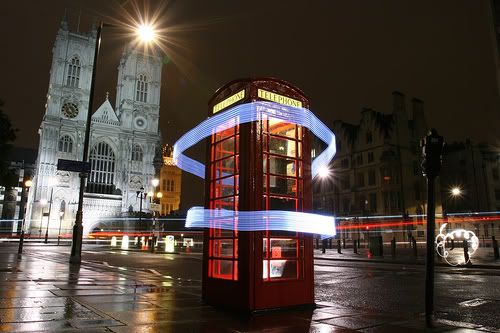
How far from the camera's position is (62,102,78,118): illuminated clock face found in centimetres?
8544

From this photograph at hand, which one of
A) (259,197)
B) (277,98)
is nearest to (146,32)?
(277,98)

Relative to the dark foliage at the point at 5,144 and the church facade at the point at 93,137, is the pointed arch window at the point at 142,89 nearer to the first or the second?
the church facade at the point at 93,137

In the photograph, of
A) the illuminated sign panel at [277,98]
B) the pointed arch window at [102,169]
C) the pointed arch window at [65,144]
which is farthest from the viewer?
the pointed arch window at [102,169]

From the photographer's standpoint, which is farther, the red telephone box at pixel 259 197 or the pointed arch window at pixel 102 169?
the pointed arch window at pixel 102 169

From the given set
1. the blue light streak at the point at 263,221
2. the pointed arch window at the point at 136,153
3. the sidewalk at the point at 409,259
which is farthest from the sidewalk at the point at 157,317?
the pointed arch window at the point at 136,153

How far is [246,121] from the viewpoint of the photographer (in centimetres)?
635

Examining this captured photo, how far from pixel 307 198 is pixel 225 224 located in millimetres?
1414

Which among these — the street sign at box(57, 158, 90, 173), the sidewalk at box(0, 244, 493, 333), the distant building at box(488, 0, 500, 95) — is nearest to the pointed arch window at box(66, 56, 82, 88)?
the street sign at box(57, 158, 90, 173)

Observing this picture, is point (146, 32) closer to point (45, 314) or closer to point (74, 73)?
point (45, 314)

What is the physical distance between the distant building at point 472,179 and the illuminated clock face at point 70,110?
71.7 meters

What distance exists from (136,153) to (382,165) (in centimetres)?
5887

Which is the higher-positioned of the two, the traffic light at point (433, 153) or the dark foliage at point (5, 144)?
the dark foliage at point (5, 144)

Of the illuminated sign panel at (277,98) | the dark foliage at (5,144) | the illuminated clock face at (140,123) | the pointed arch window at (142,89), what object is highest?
the pointed arch window at (142,89)

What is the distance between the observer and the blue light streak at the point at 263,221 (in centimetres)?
598
